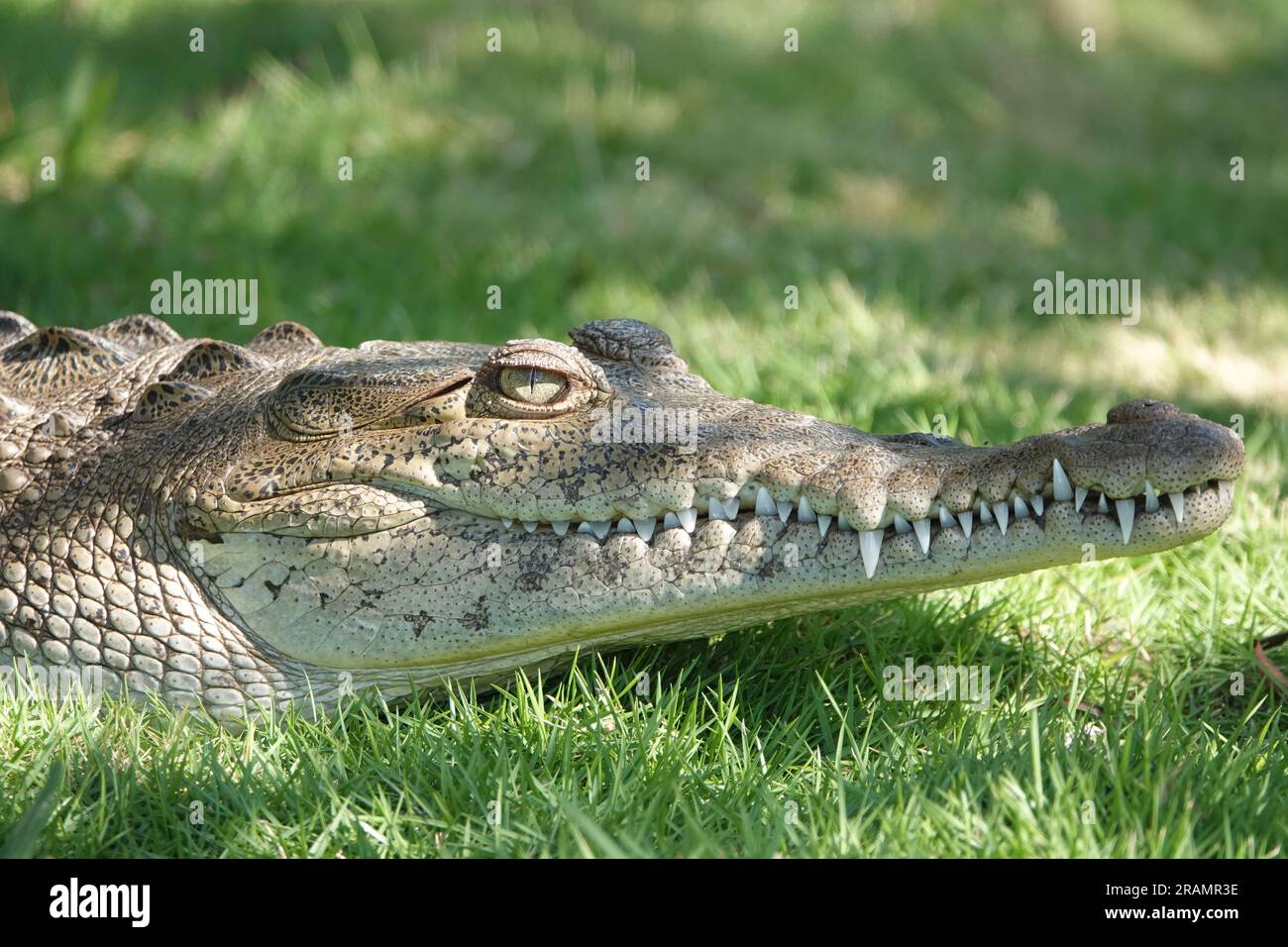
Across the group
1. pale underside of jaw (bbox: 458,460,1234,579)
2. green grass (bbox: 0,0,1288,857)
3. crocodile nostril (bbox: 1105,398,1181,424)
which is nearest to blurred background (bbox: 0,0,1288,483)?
green grass (bbox: 0,0,1288,857)

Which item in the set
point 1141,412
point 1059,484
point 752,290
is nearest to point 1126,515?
point 1059,484

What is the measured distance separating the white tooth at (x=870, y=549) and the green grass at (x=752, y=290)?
0.45 metres

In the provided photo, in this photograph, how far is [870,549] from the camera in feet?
9.81

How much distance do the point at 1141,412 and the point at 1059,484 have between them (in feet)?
0.91

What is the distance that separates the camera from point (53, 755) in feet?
9.97

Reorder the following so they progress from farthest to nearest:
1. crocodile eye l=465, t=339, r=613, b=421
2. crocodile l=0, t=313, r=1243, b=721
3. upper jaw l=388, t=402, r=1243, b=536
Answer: crocodile eye l=465, t=339, r=613, b=421 → crocodile l=0, t=313, r=1243, b=721 → upper jaw l=388, t=402, r=1243, b=536

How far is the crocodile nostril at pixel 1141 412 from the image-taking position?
291 centimetres

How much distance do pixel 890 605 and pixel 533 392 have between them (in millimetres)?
1385

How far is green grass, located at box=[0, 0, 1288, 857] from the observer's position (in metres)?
2.85

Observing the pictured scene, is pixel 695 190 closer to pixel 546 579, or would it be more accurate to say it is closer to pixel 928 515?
pixel 546 579

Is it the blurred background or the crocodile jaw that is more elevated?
the blurred background

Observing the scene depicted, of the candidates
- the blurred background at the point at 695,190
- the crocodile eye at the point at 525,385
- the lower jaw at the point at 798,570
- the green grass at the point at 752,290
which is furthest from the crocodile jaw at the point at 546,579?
the blurred background at the point at 695,190

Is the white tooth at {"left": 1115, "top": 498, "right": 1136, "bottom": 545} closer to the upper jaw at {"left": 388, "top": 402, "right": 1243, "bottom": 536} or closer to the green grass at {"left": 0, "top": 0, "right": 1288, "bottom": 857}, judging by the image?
the upper jaw at {"left": 388, "top": 402, "right": 1243, "bottom": 536}
